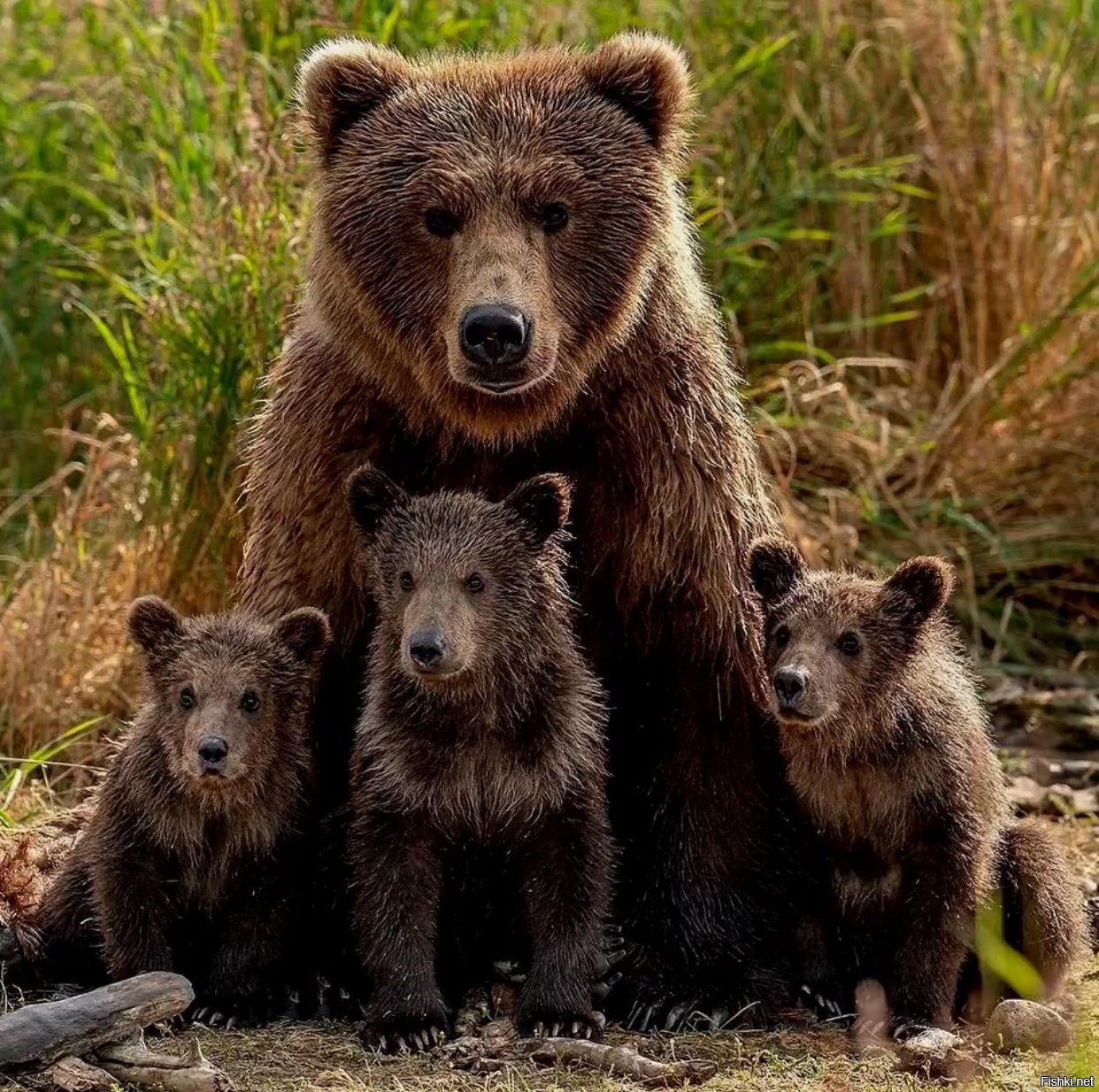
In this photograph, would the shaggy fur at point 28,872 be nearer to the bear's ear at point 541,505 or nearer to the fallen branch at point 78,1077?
the fallen branch at point 78,1077

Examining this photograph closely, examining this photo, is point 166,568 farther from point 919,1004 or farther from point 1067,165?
point 1067,165

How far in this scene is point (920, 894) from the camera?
225 inches

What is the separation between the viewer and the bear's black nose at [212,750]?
566cm

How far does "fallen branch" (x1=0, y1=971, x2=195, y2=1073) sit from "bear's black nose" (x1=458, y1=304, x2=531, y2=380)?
1.68 metres

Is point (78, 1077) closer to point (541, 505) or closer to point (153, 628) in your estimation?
point (153, 628)

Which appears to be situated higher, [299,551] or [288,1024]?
[299,551]

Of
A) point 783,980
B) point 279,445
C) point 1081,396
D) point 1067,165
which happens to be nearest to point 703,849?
point 783,980

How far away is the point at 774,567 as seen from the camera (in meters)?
6.11

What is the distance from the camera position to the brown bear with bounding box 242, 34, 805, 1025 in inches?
237

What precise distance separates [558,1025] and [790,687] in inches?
40.1

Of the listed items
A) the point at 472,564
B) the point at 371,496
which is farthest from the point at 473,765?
the point at 371,496

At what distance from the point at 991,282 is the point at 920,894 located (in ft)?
14.6

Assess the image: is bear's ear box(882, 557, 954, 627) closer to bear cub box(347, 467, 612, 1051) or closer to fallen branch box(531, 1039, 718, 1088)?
bear cub box(347, 467, 612, 1051)

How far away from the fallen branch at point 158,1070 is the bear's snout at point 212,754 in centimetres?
70
